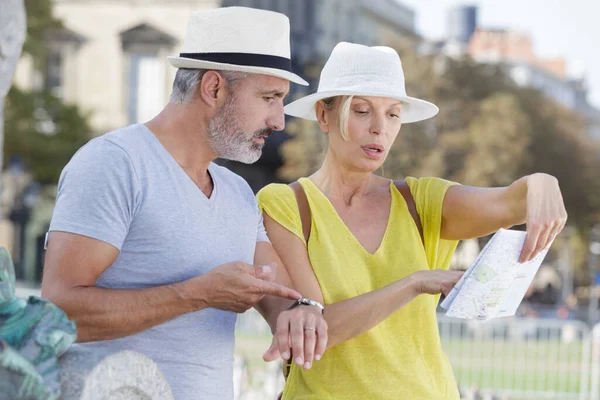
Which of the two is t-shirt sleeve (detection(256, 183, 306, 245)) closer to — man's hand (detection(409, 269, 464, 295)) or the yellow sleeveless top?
the yellow sleeveless top

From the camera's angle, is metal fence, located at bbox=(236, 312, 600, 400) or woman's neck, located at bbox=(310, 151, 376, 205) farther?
metal fence, located at bbox=(236, 312, 600, 400)

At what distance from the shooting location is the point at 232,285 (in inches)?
121

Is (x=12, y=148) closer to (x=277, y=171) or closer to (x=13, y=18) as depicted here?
(x=277, y=171)

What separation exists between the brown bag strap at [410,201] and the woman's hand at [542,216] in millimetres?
528

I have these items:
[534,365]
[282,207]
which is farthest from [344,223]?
[534,365]

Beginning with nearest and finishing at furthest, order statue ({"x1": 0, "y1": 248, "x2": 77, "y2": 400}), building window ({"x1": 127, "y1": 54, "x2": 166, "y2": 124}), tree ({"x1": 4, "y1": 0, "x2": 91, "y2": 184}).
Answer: statue ({"x1": 0, "y1": 248, "x2": 77, "y2": 400}), tree ({"x1": 4, "y1": 0, "x2": 91, "y2": 184}), building window ({"x1": 127, "y1": 54, "x2": 166, "y2": 124})

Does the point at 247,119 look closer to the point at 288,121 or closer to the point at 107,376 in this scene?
the point at 107,376

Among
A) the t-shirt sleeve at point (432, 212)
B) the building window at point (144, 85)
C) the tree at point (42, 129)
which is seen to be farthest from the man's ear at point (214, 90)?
the building window at point (144, 85)

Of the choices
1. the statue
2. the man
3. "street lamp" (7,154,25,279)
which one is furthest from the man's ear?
"street lamp" (7,154,25,279)

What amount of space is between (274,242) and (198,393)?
677 millimetres

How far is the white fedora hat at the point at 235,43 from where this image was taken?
3.42 m

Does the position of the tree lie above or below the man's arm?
below

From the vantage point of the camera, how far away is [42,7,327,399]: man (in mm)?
3049

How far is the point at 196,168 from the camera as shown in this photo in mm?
3422
